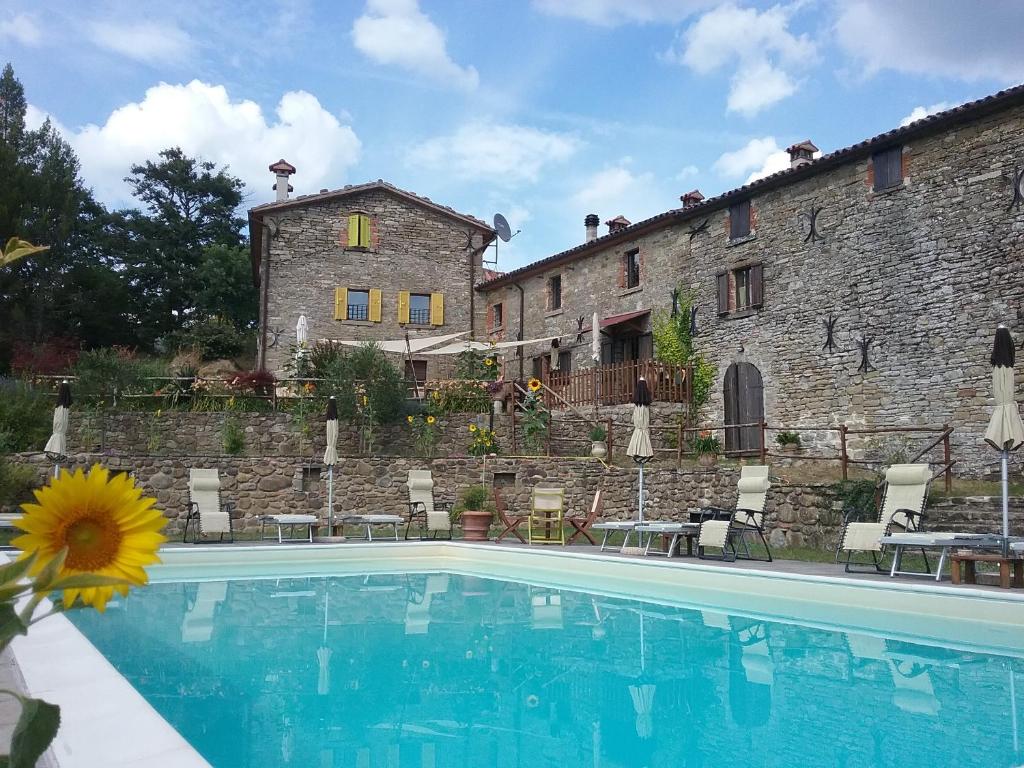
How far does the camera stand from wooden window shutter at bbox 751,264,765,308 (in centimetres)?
1806

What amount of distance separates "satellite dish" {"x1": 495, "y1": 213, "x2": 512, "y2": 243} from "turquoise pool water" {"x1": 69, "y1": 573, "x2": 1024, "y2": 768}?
1855cm

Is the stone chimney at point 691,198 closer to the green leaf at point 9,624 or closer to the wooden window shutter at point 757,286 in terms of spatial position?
the wooden window shutter at point 757,286

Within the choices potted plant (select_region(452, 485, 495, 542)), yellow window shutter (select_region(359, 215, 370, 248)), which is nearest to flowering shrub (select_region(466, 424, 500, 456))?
potted plant (select_region(452, 485, 495, 542))

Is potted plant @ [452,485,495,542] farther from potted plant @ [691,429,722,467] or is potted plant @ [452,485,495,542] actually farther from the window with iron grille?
the window with iron grille

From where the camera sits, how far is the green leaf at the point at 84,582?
699mm

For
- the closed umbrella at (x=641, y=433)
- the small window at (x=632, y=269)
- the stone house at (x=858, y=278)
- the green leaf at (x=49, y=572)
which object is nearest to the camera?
the green leaf at (x=49, y=572)

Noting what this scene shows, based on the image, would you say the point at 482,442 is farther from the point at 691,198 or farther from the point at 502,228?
the point at 502,228

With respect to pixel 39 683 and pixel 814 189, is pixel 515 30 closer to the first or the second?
pixel 814 189

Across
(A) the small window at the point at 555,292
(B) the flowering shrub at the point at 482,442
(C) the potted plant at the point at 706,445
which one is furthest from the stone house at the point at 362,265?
(C) the potted plant at the point at 706,445

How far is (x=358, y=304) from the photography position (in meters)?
24.2

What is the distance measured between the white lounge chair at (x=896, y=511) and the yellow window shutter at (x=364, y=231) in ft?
56.6

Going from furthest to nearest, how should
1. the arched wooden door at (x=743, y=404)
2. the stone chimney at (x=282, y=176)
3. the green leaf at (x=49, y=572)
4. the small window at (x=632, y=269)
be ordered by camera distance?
the stone chimney at (x=282, y=176) → the small window at (x=632, y=269) → the arched wooden door at (x=743, y=404) → the green leaf at (x=49, y=572)

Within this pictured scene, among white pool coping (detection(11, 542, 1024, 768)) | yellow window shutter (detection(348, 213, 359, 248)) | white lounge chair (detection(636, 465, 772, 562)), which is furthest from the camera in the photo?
yellow window shutter (detection(348, 213, 359, 248))

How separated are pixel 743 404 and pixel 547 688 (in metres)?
14.0
